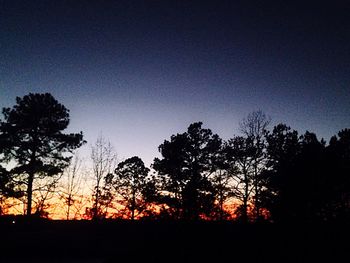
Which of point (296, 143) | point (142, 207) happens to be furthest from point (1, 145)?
point (296, 143)

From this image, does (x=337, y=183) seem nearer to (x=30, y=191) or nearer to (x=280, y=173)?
A: (x=280, y=173)

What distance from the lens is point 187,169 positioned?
1076 inches

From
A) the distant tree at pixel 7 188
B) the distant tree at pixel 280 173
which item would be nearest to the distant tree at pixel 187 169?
the distant tree at pixel 280 173

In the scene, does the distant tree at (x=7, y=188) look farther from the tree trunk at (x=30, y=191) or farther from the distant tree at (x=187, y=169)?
the distant tree at (x=187, y=169)

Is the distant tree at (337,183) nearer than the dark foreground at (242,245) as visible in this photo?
No

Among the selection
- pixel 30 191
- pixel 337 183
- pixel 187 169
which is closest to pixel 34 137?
pixel 30 191

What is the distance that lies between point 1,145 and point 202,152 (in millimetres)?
16817

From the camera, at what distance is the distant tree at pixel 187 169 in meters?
26.3

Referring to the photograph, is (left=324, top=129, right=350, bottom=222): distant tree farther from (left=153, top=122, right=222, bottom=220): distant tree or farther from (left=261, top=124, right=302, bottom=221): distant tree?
(left=153, top=122, right=222, bottom=220): distant tree

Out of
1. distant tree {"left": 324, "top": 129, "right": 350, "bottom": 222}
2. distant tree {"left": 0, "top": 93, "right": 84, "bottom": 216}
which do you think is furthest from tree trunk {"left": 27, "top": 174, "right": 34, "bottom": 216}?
distant tree {"left": 324, "top": 129, "right": 350, "bottom": 222}

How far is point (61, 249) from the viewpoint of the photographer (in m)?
18.6

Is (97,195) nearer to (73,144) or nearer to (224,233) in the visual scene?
(73,144)

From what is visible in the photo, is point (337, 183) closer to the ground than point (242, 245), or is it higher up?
higher up

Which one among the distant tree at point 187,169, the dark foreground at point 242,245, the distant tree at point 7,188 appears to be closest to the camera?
the dark foreground at point 242,245
